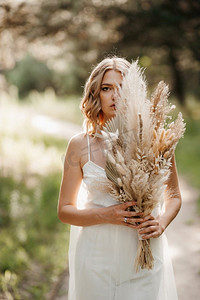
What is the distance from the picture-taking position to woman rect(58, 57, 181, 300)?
6.72 feet

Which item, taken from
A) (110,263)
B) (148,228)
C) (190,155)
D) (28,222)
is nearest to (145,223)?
(148,228)

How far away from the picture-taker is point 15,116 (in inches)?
373

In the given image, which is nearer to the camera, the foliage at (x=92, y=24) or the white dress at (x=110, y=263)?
the white dress at (x=110, y=263)

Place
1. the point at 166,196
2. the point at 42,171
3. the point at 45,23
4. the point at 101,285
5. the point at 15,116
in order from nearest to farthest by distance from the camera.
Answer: the point at 101,285 < the point at 166,196 < the point at 45,23 < the point at 42,171 < the point at 15,116

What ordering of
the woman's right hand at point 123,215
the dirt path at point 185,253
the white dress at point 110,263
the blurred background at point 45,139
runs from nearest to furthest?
the woman's right hand at point 123,215 → the white dress at point 110,263 → the dirt path at point 185,253 → the blurred background at point 45,139

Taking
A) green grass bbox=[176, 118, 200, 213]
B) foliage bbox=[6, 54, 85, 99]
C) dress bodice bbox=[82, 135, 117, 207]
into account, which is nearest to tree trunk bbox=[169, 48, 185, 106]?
green grass bbox=[176, 118, 200, 213]

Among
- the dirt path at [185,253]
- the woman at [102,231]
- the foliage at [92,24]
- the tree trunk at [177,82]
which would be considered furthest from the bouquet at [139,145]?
the tree trunk at [177,82]

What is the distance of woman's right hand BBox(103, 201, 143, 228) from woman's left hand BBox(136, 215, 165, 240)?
0.10 feet

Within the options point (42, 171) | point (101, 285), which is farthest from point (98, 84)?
point (42, 171)

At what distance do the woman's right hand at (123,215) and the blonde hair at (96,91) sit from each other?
0.58m

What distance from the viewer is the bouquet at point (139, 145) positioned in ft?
5.46

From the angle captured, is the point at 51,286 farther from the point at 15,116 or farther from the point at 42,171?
the point at 15,116

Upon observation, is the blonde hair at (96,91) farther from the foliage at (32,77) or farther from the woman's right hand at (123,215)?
the foliage at (32,77)

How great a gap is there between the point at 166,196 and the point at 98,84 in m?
0.83
